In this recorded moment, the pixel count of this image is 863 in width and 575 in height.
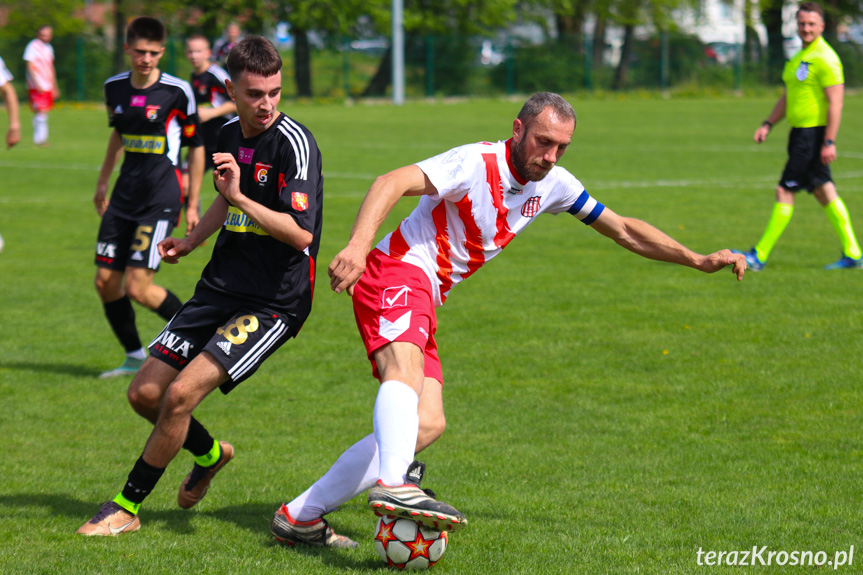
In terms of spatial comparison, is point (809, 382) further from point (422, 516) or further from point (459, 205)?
point (422, 516)

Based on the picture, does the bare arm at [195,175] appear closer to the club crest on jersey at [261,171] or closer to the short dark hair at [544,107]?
the club crest on jersey at [261,171]

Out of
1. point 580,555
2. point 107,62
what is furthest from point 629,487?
point 107,62

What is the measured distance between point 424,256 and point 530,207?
1.82 feet

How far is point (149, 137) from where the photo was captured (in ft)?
24.7

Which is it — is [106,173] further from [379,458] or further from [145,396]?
[379,458]

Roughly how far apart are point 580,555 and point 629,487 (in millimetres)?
940

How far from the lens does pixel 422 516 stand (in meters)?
3.82

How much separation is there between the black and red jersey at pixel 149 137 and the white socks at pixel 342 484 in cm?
357

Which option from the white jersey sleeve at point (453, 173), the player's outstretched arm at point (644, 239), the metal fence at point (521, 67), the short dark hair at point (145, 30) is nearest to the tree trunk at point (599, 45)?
the metal fence at point (521, 67)

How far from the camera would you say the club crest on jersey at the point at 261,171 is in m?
4.52

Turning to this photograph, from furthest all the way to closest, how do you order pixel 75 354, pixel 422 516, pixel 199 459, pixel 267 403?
pixel 75 354, pixel 267 403, pixel 199 459, pixel 422 516

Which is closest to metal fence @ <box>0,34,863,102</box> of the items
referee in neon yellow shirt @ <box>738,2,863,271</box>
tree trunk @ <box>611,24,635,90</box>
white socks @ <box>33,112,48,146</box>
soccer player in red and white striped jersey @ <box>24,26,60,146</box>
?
tree trunk @ <box>611,24,635,90</box>

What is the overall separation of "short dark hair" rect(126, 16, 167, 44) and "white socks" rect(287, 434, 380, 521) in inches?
148

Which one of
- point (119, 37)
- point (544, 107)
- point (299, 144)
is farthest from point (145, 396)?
point (119, 37)
